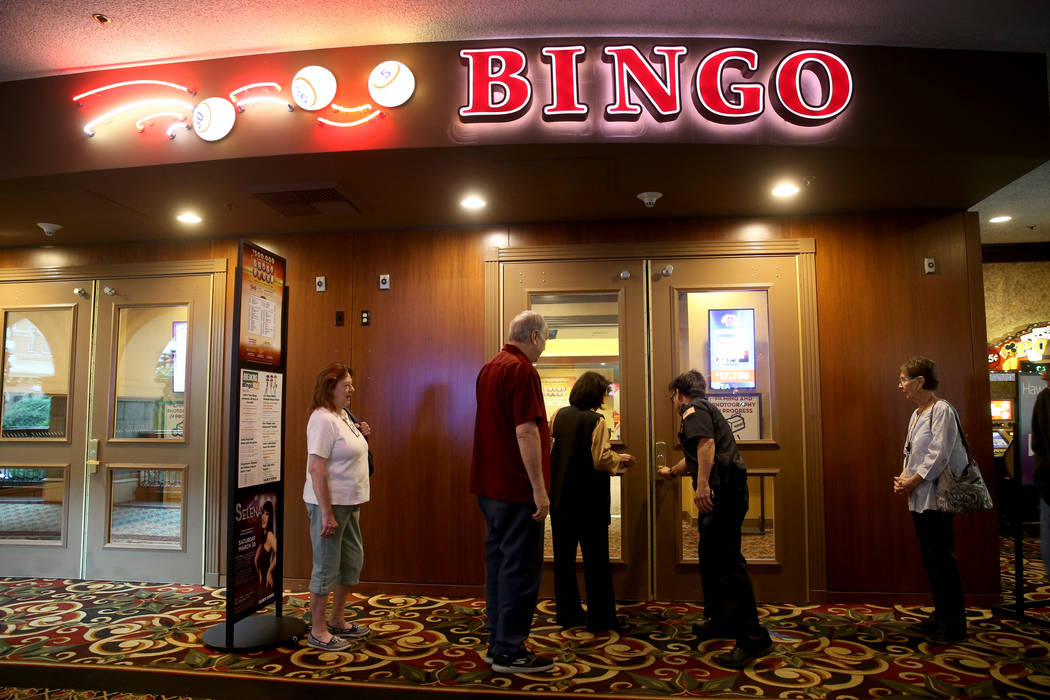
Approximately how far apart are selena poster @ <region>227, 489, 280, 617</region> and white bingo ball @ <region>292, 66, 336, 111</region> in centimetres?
214

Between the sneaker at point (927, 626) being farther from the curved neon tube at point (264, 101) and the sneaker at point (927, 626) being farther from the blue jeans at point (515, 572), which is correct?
the curved neon tube at point (264, 101)

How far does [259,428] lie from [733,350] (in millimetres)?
3039

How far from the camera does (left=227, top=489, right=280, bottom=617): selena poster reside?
3.44m

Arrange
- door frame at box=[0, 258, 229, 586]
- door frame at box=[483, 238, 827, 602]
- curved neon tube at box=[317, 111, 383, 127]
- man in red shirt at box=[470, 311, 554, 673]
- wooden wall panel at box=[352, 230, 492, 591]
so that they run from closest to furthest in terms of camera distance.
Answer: man in red shirt at box=[470, 311, 554, 673]
curved neon tube at box=[317, 111, 383, 127]
door frame at box=[483, 238, 827, 602]
wooden wall panel at box=[352, 230, 492, 591]
door frame at box=[0, 258, 229, 586]

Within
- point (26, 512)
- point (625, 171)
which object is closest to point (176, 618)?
point (26, 512)

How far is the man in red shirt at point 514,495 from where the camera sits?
3.12 metres

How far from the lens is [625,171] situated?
3.75m

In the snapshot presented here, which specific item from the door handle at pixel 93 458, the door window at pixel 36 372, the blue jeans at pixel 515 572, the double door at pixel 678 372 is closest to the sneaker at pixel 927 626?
the double door at pixel 678 372

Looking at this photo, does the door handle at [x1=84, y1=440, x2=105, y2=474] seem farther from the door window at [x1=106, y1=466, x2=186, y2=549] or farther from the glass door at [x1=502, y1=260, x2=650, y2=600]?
the glass door at [x1=502, y1=260, x2=650, y2=600]

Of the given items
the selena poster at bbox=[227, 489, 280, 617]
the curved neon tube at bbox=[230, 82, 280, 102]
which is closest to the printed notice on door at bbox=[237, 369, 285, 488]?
the selena poster at bbox=[227, 489, 280, 617]

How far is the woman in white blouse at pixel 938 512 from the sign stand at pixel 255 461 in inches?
136

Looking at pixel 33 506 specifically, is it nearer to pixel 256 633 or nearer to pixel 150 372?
pixel 150 372

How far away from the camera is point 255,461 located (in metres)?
3.60

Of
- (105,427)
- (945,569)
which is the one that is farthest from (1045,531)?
(105,427)
